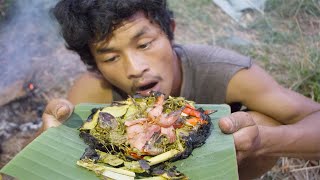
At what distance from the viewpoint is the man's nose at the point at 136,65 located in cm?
270

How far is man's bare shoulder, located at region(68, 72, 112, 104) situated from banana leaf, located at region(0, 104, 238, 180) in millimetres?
1190

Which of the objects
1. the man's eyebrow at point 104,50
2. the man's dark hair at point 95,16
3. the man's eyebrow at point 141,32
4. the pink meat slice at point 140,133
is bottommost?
the pink meat slice at point 140,133

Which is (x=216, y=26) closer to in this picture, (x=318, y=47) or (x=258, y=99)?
(x=318, y=47)

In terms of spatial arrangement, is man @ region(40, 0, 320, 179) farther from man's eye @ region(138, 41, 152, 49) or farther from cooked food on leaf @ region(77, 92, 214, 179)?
cooked food on leaf @ region(77, 92, 214, 179)

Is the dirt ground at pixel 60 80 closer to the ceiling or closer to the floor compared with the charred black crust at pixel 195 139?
closer to the floor

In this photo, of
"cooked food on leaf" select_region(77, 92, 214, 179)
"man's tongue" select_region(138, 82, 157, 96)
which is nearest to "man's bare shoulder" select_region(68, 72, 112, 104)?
"man's tongue" select_region(138, 82, 157, 96)

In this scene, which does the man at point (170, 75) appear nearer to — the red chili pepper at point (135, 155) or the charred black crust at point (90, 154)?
the charred black crust at point (90, 154)

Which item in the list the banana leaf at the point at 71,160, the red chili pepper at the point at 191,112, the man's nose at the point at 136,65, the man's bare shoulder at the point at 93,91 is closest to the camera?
the banana leaf at the point at 71,160

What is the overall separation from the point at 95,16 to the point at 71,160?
1059mm

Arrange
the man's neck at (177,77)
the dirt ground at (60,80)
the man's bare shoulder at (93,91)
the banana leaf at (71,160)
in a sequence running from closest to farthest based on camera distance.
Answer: the banana leaf at (71,160), the man's neck at (177,77), the man's bare shoulder at (93,91), the dirt ground at (60,80)

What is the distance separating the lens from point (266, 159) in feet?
10.2

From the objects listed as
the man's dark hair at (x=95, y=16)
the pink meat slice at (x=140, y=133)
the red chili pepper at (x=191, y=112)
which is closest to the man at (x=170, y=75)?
the man's dark hair at (x=95, y=16)

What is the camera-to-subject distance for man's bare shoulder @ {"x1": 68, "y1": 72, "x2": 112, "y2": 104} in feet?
11.4

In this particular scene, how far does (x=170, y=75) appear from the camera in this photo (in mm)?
2873
